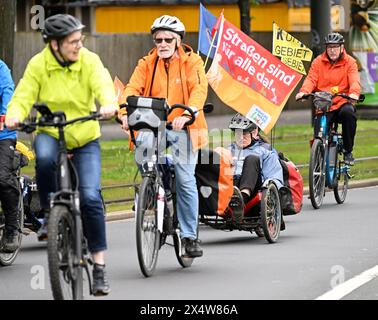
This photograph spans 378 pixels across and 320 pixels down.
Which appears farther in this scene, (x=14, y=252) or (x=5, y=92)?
(x=14, y=252)

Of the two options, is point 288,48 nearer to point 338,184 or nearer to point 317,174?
point 317,174

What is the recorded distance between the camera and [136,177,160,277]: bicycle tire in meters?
10.8

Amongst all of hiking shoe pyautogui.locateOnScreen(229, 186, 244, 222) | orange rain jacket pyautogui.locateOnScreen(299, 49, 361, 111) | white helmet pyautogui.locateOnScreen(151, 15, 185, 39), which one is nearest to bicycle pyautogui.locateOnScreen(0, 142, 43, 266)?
hiking shoe pyautogui.locateOnScreen(229, 186, 244, 222)

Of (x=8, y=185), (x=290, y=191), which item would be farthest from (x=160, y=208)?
(x=290, y=191)

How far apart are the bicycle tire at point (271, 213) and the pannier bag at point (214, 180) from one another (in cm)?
70

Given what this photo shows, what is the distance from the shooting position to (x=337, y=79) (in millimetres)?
17625

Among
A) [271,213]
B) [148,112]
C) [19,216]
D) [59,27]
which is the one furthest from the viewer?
[271,213]

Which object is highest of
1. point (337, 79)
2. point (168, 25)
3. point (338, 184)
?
point (168, 25)

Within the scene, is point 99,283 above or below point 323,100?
below

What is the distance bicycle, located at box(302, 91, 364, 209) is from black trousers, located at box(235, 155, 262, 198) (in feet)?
10.2

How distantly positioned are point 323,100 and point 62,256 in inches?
341

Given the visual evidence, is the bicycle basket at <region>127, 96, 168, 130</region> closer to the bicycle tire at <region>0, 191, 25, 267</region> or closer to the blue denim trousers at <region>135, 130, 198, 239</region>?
the blue denim trousers at <region>135, 130, 198, 239</region>
